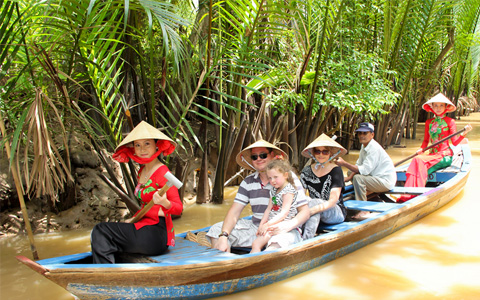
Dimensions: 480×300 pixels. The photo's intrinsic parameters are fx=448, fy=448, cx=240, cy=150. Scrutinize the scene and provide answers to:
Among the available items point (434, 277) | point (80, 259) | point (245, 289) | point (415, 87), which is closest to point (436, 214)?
point (434, 277)

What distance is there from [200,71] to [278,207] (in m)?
2.98

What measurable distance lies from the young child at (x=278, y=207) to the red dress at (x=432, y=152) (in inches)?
114

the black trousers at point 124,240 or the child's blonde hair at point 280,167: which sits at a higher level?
the child's blonde hair at point 280,167

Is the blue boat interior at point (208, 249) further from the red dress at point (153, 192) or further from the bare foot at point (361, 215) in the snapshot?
the red dress at point (153, 192)

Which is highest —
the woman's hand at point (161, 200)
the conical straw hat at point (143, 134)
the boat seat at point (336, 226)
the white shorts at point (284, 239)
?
the conical straw hat at point (143, 134)

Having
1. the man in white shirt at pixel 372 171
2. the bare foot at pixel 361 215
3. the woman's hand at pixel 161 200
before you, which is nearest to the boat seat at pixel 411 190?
the man in white shirt at pixel 372 171

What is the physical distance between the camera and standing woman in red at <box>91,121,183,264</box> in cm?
324

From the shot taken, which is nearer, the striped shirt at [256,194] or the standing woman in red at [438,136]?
the striped shirt at [256,194]

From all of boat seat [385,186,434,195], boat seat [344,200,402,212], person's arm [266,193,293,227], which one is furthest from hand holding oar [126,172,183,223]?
boat seat [385,186,434,195]

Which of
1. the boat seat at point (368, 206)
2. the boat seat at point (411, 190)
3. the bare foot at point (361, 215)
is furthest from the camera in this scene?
the boat seat at point (411, 190)

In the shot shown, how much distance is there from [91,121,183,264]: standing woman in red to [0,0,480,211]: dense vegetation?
0.53 metres

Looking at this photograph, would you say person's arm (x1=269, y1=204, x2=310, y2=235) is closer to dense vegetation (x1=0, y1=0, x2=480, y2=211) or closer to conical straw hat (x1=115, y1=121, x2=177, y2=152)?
conical straw hat (x1=115, y1=121, x2=177, y2=152)

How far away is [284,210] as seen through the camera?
12.0ft

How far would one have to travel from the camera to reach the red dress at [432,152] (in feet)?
19.7
